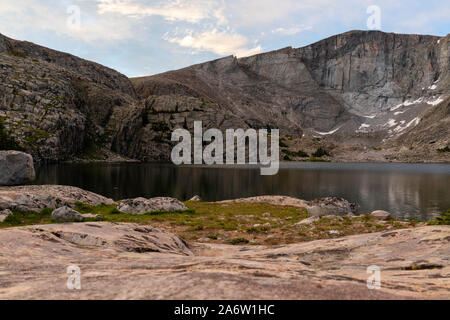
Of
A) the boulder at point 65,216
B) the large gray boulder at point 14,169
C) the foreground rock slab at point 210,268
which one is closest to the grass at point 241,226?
the boulder at point 65,216

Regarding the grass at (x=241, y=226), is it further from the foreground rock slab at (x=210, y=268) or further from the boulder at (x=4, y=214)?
the foreground rock slab at (x=210, y=268)

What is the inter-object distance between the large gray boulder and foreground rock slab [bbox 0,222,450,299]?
3687 centimetres

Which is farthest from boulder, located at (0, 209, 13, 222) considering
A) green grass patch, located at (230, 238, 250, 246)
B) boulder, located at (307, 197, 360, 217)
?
boulder, located at (307, 197, 360, 217)

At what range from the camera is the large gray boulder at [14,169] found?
3991 centimetres

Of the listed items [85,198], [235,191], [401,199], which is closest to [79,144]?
[235,191]

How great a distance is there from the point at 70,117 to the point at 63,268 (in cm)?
17893

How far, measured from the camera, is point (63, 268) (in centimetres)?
673

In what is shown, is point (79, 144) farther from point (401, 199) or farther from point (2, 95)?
point (401, 199)

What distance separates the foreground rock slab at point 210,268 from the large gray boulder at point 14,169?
36869 mm

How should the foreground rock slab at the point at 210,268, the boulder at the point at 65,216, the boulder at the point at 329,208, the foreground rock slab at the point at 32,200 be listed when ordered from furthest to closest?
the boulder at the point at 329,208, the foreground rock slab at the point at 32,200, the boulder at the point at 65,216, the foreground rock slab at the point at 210,268

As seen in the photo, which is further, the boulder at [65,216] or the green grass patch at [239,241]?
the boulder at [65,216]

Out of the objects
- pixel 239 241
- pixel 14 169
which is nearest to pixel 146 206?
pixel 239 241

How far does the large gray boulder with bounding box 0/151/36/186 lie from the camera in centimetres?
3991

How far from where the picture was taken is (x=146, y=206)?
29.3 m
